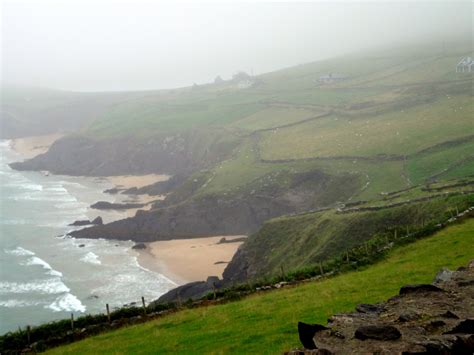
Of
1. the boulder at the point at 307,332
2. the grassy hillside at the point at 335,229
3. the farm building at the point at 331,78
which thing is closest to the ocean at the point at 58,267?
the grassy hillside at the point at 335,229

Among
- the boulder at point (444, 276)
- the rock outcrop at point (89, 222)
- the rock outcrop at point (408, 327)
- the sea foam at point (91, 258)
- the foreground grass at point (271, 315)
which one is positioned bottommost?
the sea foam at point (91, 258)

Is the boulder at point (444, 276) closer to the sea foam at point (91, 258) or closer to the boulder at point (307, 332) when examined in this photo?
the boulder at point (307, 332)

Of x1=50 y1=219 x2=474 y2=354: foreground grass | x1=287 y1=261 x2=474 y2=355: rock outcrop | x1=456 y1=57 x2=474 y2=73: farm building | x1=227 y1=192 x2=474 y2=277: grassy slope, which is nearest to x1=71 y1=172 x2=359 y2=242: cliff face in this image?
x1=227 y1=192 x2=474 y2=277: grassy slope

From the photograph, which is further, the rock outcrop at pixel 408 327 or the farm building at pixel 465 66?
the farm building at pixel 465 66

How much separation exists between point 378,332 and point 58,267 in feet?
A: 212

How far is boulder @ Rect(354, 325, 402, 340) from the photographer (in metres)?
11.4

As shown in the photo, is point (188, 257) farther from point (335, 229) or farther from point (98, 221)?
point (335, 229)

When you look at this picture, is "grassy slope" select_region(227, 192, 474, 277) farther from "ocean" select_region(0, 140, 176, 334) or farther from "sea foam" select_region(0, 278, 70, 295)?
"sea foam" select_region(0, 278, 70, 295)

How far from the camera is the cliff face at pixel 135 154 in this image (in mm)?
132738

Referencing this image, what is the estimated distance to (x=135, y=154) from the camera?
148 meters

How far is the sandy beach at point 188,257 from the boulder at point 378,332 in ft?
170

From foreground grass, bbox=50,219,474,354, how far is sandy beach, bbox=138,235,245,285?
3446 centimetres

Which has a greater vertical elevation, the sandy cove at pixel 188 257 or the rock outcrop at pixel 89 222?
the rock outcrop at pixel 89 222

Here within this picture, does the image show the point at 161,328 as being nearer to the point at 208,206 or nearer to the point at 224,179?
the point at 208,206
